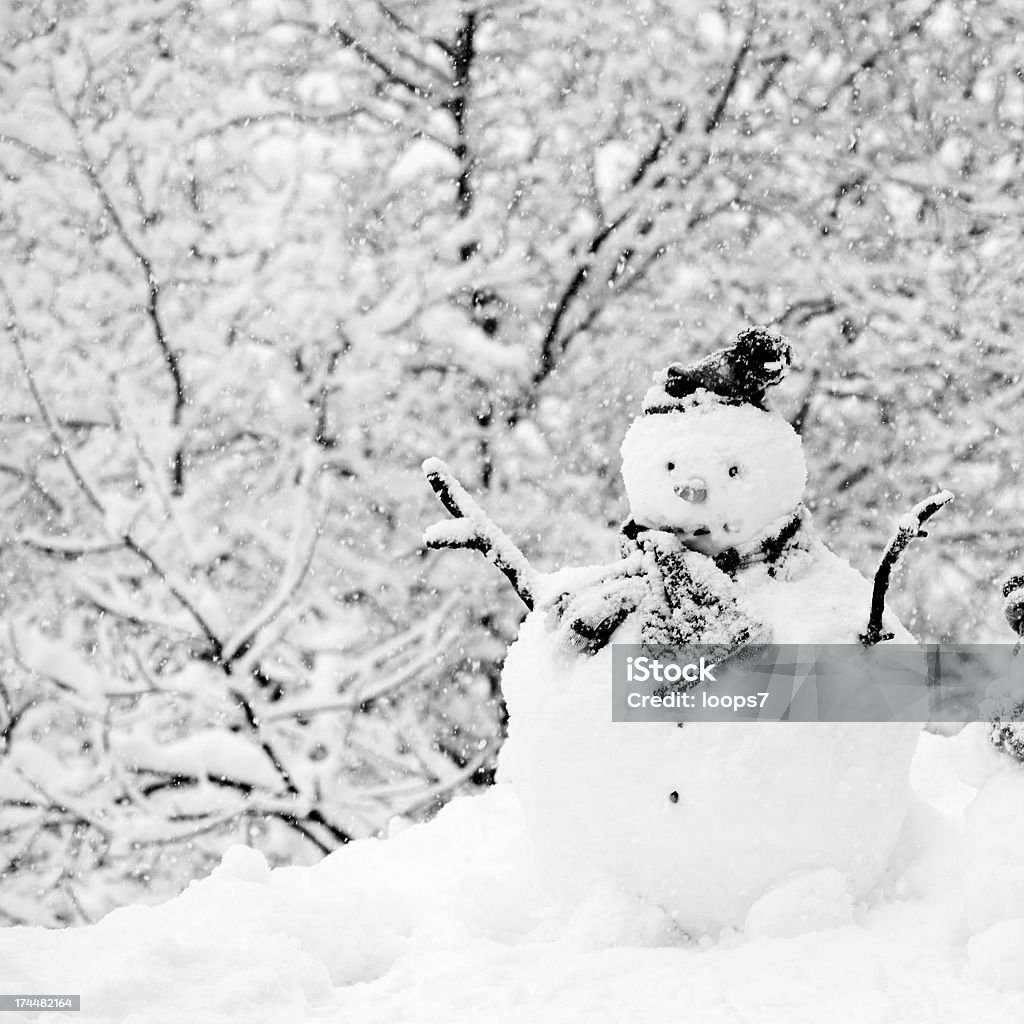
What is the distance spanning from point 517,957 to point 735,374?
4.67ft

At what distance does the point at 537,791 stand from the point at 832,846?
2.17 ft

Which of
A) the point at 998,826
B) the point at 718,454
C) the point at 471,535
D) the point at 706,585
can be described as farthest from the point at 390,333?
the point at 998,826

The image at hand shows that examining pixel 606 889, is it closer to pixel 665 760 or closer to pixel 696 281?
pixel 665 760

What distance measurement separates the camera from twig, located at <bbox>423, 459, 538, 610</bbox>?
2.41m

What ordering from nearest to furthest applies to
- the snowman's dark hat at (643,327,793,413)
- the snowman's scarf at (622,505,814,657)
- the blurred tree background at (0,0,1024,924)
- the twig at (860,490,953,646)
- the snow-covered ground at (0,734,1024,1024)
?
the snow-covered ground at (0,734,1024,1024) < the twig at (860,490,953,646) < the snowman's scarf at (622,505,814,657) < the snowman's dark hat at (643,327,793,413) < the blurred tree background at (0,0,1024,924)

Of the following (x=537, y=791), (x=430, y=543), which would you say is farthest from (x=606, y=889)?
(x=430, y=543)

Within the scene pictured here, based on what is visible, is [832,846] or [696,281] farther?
[696,281]

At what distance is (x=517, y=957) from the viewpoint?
2.18 metres

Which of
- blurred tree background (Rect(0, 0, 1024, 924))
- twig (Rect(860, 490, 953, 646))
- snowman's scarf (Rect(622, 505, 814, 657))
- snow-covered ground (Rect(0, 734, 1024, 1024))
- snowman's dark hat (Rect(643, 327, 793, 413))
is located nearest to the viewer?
snow-covered ground (Rect(0, 734, 1024, 1024))

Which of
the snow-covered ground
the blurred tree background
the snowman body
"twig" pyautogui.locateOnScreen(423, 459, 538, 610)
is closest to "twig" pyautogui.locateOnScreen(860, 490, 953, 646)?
the snowman body

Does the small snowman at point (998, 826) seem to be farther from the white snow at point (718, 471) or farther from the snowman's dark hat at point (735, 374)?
the snowman's dark hat at point (735, 374)

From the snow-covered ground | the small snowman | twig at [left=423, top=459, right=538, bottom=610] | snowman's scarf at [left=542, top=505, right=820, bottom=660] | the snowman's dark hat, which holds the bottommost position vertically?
the snow-covered ground

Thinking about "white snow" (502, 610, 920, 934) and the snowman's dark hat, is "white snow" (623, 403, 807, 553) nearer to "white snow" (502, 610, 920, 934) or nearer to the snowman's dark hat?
the snowman's dark hat

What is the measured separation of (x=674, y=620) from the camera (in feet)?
7.39
